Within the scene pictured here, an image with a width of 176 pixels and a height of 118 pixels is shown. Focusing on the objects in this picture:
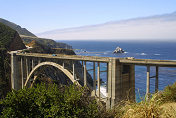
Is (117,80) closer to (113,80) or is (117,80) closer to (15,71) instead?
(113,80)

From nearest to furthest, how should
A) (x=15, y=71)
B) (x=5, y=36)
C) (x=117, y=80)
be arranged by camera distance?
(x=117, y=80) → (x=15, y=71) → (x=5, y=36)

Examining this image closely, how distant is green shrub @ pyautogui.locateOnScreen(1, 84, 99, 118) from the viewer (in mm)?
13703

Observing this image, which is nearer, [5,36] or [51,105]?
[51,105]

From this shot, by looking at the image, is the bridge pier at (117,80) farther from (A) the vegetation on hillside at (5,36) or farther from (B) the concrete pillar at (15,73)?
(A) the vegetation on hillside at (5,36)

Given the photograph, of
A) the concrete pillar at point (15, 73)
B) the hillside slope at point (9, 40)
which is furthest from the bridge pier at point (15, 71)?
the hillside slope at point (9, 40)

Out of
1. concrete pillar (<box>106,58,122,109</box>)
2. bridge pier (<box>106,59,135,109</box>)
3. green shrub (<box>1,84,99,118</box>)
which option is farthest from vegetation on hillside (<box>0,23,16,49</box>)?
green shrub (<box>1,84,99,118</box>)

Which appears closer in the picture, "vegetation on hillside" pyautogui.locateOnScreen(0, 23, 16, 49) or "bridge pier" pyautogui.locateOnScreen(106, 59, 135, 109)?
"bridge pier" pyautogui.locateOnScreen(106, 59, 135, 109)

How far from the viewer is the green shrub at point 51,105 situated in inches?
539

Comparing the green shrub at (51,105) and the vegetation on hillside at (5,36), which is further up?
the vegetation on hillside at (5,36)

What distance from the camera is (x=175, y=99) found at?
1747cm

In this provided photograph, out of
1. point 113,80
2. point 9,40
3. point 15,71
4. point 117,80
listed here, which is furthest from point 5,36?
point 117,80

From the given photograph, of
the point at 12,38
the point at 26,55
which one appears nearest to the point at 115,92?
the point at 26,55

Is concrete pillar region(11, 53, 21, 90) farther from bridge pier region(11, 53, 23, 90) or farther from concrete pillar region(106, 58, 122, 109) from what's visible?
concrete pillar region(106, 58, 122, 109)

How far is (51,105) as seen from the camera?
549 inches
